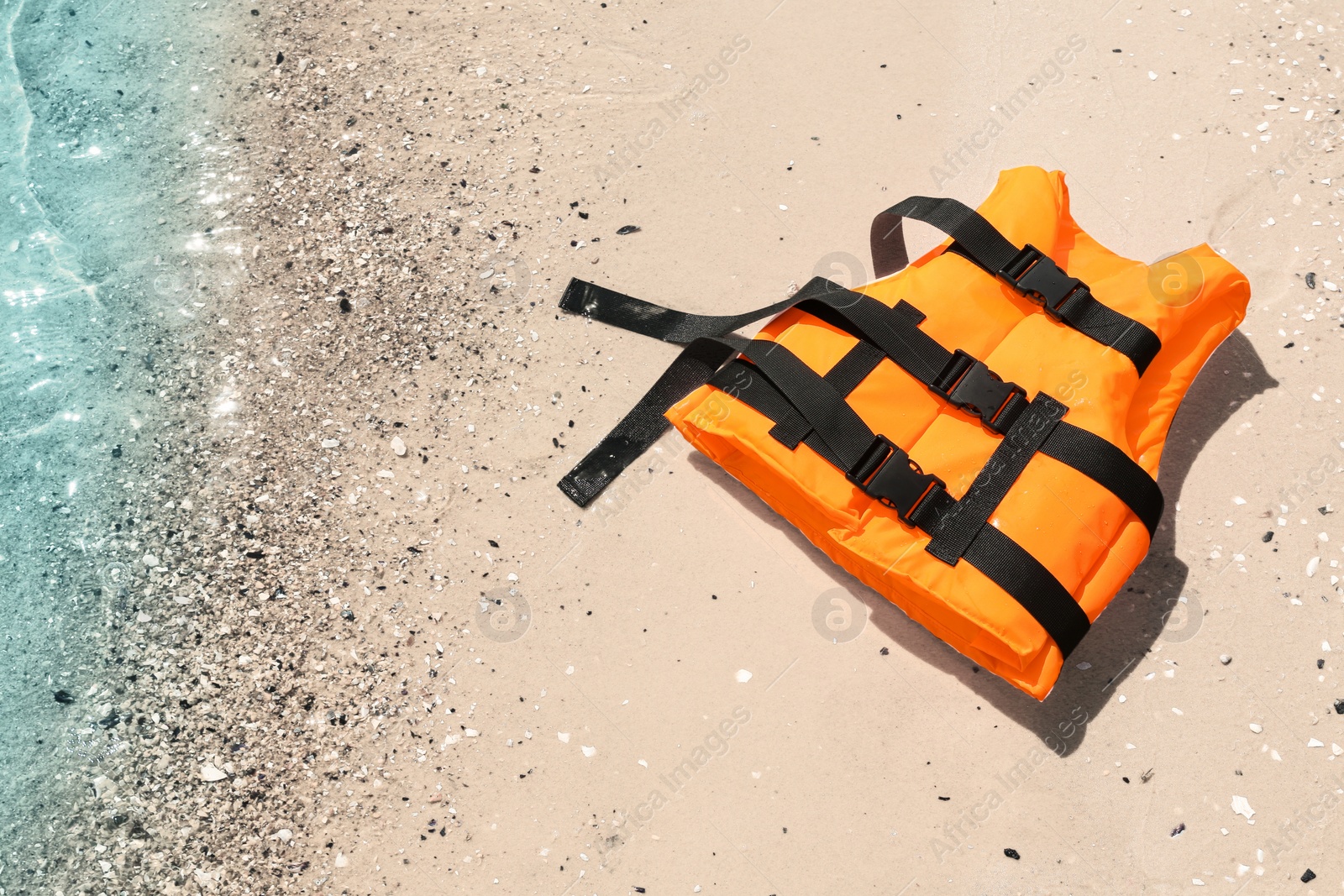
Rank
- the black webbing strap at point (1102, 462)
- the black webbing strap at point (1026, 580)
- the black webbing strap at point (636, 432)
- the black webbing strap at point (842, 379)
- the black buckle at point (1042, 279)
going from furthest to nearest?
the black webbing strap at point (636, 432)
the black buckle at point (1042, 279)
the black webbing strap at point (842, 379)
the black webbing strap at point (1102, 462)
the black webbing strap at point (1026, 580)

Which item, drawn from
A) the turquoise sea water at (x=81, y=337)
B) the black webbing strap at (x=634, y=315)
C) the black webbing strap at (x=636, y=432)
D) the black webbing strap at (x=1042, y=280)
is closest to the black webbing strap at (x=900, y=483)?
the black webbing strap at (x=1042, y=280)

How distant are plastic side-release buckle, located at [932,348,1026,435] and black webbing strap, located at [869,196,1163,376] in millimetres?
412

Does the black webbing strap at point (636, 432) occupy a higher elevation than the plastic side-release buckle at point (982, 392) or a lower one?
lower

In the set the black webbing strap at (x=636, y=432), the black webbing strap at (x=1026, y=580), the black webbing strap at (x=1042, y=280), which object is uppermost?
the black webbing strap at (x=1042, y=280)

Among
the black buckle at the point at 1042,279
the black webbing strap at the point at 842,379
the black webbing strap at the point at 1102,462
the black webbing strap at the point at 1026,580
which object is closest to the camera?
the black webbing strap at the point at 1026,580

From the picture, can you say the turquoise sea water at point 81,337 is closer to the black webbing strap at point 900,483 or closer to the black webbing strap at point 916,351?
the black webbing strap at point 900,483

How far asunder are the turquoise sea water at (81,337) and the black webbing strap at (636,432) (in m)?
2.04

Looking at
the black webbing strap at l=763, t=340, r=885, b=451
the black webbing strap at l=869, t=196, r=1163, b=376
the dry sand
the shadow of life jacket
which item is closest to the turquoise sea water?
the dry sand

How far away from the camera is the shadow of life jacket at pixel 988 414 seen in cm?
322

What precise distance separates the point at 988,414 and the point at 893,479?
0.47 m

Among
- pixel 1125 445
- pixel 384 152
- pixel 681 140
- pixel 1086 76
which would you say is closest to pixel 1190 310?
pixel 1125 445

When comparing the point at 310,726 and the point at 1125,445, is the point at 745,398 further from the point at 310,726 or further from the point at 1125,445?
the point at 310,726

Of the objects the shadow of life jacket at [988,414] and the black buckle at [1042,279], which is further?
the black buckle at [1042,279]

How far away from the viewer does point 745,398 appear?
347cm
